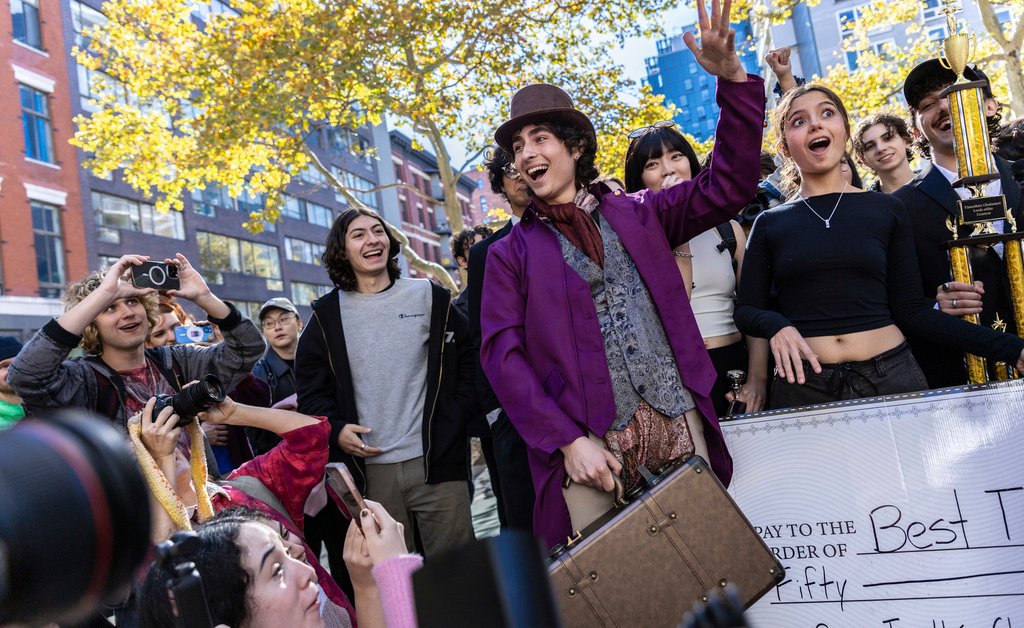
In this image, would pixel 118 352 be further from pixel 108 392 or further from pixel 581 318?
pixel 581 318

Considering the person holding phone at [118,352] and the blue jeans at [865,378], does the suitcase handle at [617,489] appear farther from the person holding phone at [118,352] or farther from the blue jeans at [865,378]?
the person holding phone at [118,352]

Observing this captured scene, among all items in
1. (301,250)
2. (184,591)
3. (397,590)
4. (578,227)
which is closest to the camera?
(184,591)

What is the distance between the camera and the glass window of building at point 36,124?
21.1 m

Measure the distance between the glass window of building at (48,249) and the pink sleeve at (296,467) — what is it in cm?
2017

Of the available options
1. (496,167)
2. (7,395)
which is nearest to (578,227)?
(496,167)

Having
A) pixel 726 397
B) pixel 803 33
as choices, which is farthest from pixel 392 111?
pixel 803 33

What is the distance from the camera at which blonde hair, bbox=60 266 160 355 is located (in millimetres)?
3658

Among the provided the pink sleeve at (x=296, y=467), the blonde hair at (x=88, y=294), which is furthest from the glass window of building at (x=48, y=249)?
the pink sleeve at (x=296, y=467)

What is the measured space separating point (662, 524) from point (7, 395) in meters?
3.57

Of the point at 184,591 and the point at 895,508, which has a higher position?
the point at 184,591

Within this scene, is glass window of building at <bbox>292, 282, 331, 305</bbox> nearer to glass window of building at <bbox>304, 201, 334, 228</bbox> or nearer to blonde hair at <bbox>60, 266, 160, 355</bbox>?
glass window of building at <bbox>304, 201, 334, 228</bbox>

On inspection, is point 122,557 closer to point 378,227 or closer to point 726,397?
point 726,397

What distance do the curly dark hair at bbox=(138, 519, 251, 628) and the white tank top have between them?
208 centimetres

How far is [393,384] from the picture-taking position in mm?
4055
